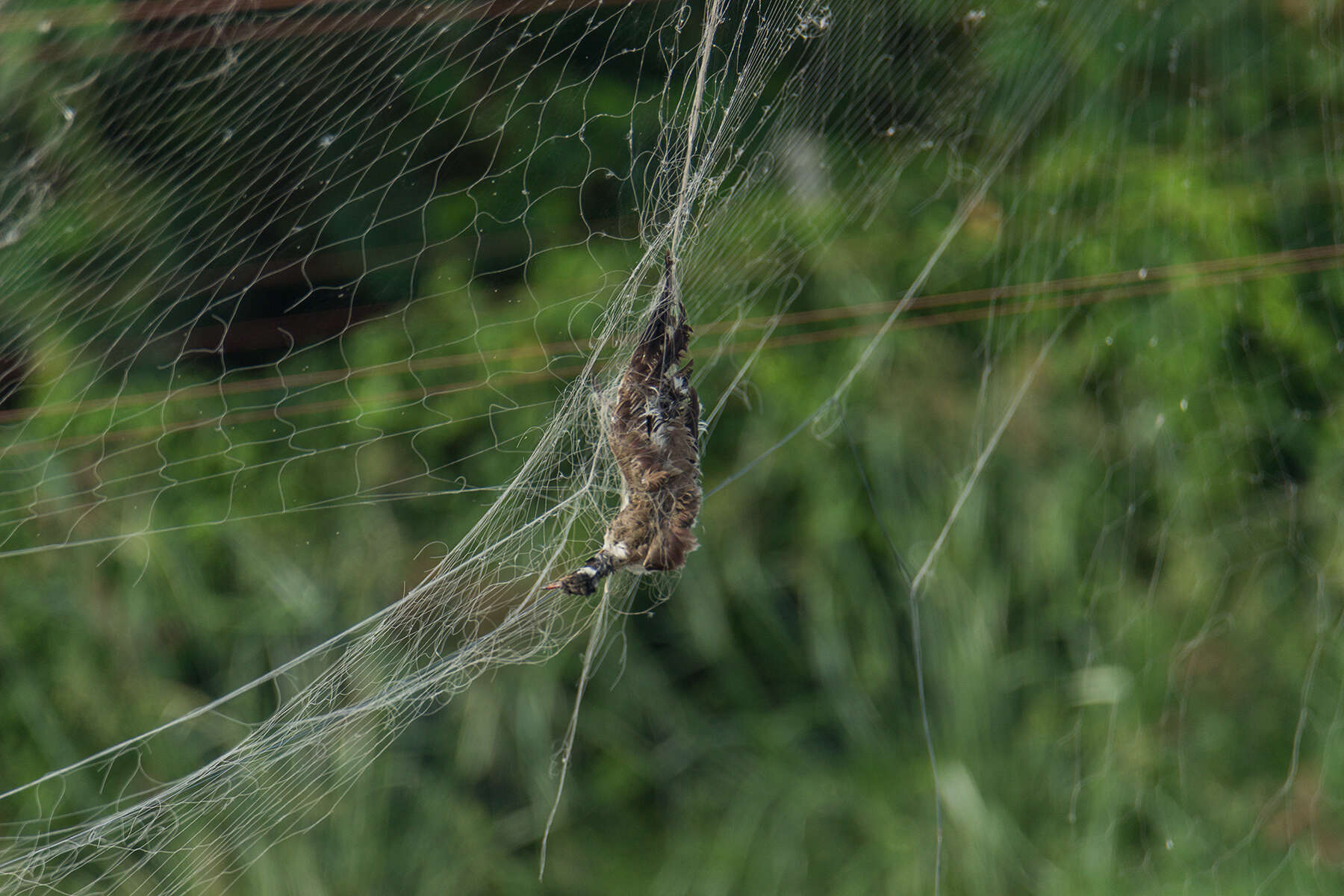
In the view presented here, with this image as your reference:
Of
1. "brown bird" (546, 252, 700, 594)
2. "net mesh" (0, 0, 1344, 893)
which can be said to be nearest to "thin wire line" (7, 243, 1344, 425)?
"net mesh" (0, 0, 1344, 893)

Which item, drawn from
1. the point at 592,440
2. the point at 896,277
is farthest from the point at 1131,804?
the point at 592,440

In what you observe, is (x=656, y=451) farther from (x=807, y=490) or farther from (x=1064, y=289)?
(x=1064, y=289)

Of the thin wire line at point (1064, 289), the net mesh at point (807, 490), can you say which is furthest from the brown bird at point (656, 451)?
the thin wire line at point (1064, 289)

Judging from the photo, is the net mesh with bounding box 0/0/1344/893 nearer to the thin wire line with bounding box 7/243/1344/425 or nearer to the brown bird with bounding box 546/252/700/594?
the thin wire line with bounding box 7/243/1344/425

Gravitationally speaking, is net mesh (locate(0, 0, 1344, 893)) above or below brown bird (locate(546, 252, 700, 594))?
below

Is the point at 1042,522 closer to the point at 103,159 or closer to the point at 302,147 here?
the point at 302,147

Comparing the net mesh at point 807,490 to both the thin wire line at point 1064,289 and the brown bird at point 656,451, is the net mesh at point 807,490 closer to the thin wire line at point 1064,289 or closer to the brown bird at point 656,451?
the thin wire line at point 1064,289

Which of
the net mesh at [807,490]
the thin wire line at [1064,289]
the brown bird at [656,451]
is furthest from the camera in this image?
the thin wire line at [1064,289]
